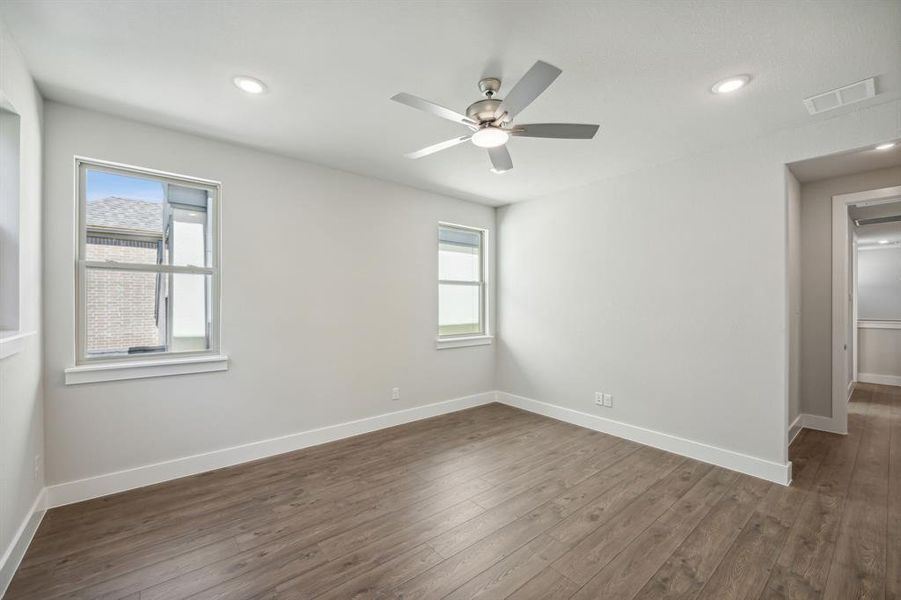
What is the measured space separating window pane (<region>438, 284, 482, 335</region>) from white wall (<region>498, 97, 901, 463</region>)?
705 mm

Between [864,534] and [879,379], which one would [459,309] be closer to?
[864,534]

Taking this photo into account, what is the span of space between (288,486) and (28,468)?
56.6 inches

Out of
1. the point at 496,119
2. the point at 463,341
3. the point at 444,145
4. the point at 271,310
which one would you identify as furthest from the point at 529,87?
the point at 463,341

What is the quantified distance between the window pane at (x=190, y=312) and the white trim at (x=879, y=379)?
29.9ft

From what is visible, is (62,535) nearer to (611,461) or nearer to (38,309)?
(38,309)

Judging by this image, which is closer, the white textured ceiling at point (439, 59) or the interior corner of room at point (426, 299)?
the white textured ceiling at point (439, 59)

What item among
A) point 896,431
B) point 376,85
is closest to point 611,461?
point 896,431

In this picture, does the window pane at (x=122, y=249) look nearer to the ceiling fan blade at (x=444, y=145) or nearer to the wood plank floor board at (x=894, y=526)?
the ceiling fan blade at (x=444, y=145)

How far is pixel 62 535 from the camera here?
2.24 meters

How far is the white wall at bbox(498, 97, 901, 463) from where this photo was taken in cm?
297

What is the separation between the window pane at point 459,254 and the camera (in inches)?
193

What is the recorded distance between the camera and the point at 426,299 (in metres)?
4.56

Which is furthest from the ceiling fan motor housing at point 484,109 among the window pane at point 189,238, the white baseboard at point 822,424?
the white baseboard at point 822,424

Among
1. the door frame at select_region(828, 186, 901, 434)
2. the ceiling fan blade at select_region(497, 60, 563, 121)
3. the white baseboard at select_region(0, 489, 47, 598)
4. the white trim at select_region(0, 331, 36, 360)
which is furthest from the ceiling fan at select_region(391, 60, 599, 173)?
the door frame at select_region(828, 186, 901, 434)
